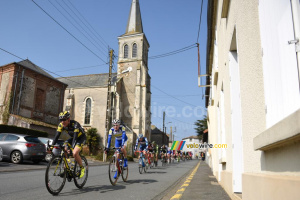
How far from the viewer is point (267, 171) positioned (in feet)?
8.41

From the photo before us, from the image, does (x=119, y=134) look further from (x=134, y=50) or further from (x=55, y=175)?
(x=134, y=50)

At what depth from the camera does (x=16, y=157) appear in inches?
579

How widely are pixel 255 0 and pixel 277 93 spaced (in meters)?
1.22

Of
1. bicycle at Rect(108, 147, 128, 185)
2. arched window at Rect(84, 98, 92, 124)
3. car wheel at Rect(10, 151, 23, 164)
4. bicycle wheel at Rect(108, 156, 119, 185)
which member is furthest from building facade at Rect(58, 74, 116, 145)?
bicycle wheel at Rect(108, 156, 119, 185)

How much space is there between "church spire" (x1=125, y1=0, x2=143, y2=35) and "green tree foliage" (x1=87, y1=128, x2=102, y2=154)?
22076mm

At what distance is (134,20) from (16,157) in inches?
1766

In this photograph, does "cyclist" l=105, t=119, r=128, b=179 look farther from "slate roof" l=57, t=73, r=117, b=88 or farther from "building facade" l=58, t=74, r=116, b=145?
"slate roof" l=57, t=73, r=117, b=88

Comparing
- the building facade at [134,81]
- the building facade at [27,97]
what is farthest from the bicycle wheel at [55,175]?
the building facade at [134,81]

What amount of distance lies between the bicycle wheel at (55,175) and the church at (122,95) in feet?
120

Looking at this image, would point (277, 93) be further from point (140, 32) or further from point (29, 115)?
point (140, 32)

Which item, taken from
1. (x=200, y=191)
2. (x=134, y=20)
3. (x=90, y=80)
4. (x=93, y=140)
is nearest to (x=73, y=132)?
(x=200, y=191)

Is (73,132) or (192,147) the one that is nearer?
(73,132)

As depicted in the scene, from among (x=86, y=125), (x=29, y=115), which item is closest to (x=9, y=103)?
(x=29, y=115)

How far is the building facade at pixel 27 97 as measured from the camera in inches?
1158
